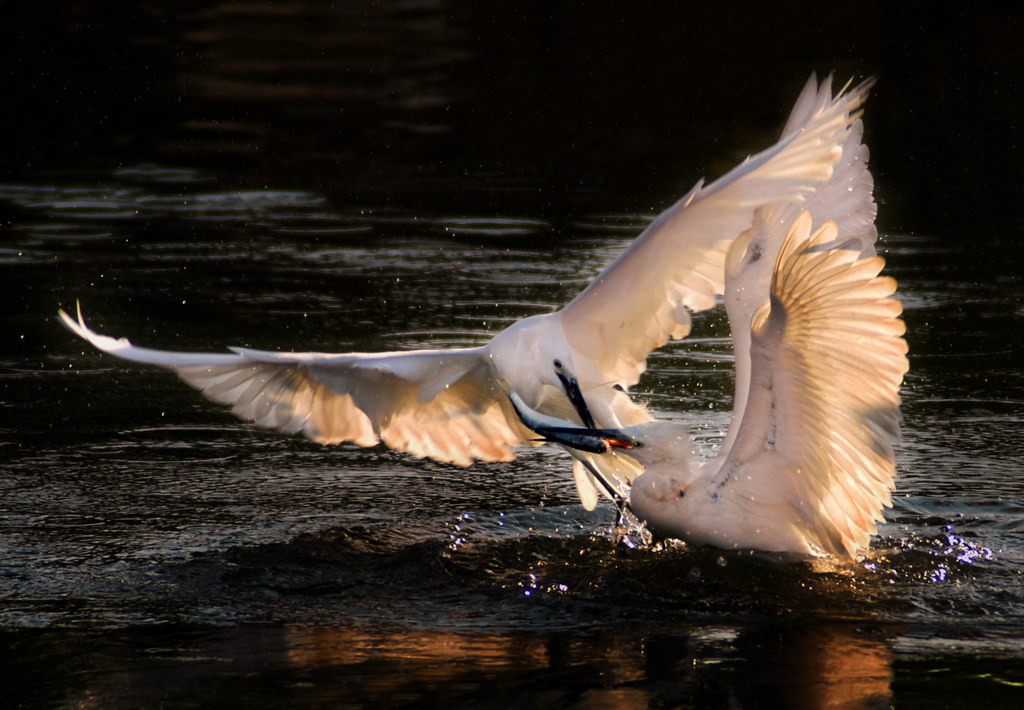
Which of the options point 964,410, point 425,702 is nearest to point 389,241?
point 964,410

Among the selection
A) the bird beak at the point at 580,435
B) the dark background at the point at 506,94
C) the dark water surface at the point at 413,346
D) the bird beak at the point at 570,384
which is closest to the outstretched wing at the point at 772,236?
the bird beak at the point at 580,435

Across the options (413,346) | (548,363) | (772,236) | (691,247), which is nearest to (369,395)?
(548,363)

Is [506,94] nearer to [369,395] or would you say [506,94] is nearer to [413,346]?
[413,346]

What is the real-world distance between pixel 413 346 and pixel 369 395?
6.76 feet

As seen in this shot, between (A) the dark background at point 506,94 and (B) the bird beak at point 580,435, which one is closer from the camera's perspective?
(B) the bird beak at point 580,435

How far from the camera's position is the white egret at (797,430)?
5461 millimetres

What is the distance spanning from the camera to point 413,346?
9383 mm

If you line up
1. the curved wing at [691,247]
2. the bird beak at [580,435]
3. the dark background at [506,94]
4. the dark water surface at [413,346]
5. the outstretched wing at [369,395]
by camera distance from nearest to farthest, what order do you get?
the dark water surface at [413,346]
the curved wing at [691,247]
the bird beak at [580,435]
the outstretched wing at [369,395]
the dark background at [506,94]

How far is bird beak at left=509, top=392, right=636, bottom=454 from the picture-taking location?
644 centimetres

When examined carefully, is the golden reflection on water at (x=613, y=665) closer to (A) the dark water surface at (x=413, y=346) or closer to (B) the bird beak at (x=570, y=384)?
(A) the dark water surface at (x=413, y=346)

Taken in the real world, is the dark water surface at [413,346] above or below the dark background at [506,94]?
below

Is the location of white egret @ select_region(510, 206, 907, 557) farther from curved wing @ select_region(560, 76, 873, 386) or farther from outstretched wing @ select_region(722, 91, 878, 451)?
curved wing @ select_region(560, 76, 873, 386)

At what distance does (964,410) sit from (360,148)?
8.19 meters

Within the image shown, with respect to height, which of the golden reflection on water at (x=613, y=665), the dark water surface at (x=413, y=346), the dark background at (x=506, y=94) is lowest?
the golden reflection on water at (x=613, y=665)
